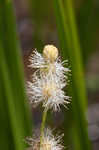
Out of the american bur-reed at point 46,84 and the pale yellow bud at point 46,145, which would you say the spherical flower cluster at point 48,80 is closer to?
the american bur-reed at point 46,84

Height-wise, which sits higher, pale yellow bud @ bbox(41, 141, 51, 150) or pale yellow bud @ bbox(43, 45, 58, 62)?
pale yellow bud @ bbox(43, 45, 58, 62)

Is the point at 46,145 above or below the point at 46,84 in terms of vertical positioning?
below

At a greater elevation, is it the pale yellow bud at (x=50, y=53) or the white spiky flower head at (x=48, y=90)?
the pale yellow bud at (x=50, y=53)

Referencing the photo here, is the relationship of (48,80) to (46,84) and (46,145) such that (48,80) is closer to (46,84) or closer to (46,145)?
(46,84)
